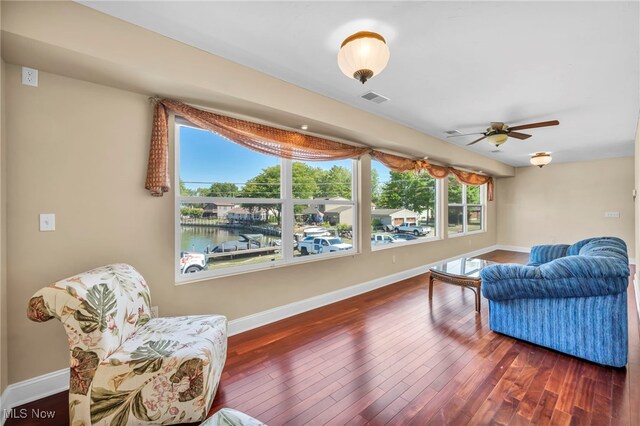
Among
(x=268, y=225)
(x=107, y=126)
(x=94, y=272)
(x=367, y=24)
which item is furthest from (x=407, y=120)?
(x=94, y=272)

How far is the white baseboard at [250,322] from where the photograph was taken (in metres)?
1.81

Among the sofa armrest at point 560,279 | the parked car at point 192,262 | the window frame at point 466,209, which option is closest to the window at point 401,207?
the window frame at point 466,209

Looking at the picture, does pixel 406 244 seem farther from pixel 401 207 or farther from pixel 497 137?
pixel 497 137

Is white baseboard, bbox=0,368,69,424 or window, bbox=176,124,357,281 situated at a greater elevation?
window, bbox=176,124,357,281

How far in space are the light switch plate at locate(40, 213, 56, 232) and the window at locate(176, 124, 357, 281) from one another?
0.84 meters

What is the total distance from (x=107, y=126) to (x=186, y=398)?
2094mm

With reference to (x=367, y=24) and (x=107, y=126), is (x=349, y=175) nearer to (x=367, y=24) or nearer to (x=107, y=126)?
(x=367, y=24)

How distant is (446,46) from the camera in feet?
6.83

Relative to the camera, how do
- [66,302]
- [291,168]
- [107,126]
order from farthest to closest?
[291,168], [107,126], [66,302]

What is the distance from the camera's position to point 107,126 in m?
2.15

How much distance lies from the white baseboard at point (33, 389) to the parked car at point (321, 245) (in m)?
2.36

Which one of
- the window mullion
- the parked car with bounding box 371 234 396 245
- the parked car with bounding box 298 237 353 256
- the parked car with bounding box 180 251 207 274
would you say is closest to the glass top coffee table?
the parked car with bounding box 371 234 396 245

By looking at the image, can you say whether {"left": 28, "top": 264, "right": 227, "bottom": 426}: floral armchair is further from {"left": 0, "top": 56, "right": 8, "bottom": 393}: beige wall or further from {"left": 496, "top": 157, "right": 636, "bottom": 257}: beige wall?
{"left": 496, "top": 157, "right": 636, "bottom": 257}: beige wall

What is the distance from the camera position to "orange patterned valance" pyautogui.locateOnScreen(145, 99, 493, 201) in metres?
2.28
